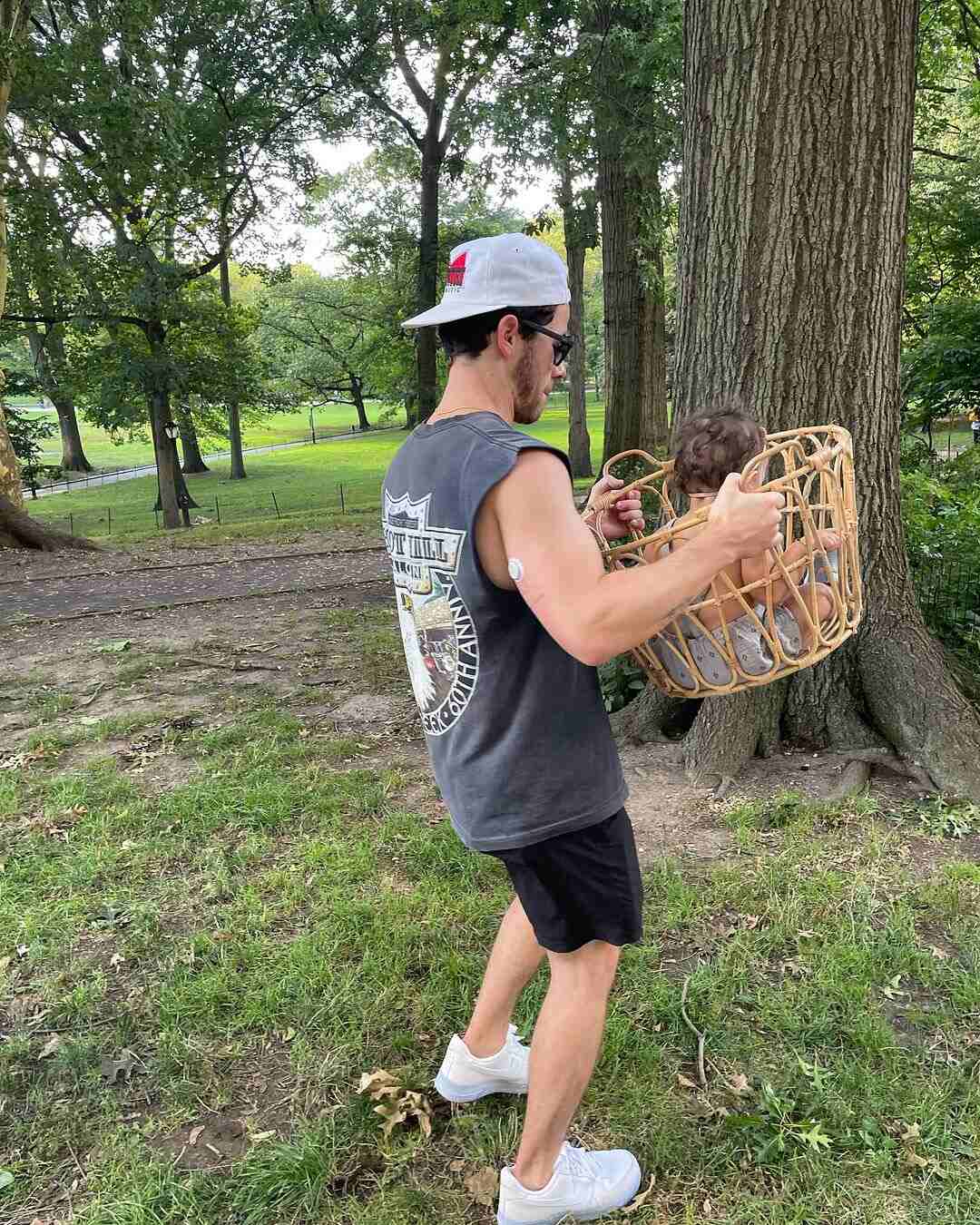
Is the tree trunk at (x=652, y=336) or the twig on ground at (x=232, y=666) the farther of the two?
the tree trunk at (x=652, y=336)

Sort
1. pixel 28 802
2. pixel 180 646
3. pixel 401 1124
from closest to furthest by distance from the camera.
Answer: pixel 401 1124 → pixel 28 802 → pixel 180 646

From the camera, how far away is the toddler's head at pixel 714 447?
2508mm

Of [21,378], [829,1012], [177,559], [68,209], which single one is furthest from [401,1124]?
[21,378]

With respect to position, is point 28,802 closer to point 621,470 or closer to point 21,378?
point 621,470

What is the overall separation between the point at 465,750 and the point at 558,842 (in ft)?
0.81

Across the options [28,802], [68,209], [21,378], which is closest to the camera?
[28,802]

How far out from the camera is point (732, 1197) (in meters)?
1.98

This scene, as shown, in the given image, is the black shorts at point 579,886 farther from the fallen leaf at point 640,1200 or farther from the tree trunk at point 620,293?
the tree trunk at point 620,293

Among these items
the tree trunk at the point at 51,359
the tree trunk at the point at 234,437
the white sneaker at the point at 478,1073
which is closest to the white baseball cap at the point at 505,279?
the white sneaker at the point at 478,1073

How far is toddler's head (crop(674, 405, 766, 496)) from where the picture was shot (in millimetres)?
2508

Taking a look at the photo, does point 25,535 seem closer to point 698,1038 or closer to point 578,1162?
point 698,1038

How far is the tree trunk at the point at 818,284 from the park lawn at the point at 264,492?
10949 mm

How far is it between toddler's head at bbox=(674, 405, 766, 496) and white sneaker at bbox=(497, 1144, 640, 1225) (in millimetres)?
1660

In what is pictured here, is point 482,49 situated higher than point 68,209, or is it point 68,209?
point 482,49
